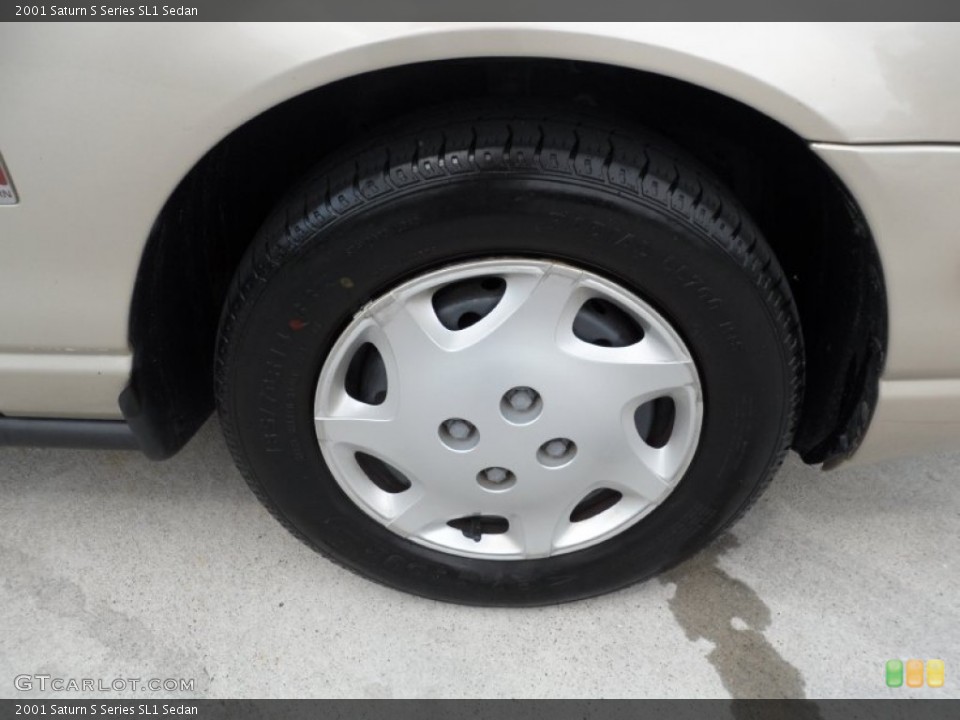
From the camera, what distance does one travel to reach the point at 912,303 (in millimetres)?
1126

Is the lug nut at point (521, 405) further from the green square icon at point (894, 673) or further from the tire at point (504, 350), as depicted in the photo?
the green square icon at point (894, 673)

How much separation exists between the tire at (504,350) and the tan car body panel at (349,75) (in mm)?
156

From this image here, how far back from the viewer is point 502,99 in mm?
1142

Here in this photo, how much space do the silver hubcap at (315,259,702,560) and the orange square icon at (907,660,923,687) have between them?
1.86 feet

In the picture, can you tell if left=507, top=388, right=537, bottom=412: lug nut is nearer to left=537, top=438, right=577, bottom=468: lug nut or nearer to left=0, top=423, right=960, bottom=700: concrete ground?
left=537, top=438, right=577, bottom=468: lug nut

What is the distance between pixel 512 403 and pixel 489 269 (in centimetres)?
23

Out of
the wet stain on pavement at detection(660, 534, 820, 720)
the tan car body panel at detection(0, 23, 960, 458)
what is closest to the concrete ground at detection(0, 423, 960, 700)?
the wet stain on pavement at detection(660, 534, 820, 720)

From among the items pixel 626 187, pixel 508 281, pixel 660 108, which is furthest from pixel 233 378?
pixel 660 108

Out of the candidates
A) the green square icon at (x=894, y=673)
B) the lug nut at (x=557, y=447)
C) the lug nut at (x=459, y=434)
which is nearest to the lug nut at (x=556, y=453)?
the lug nut at (x=557, y=447)

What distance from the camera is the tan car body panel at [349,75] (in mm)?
953

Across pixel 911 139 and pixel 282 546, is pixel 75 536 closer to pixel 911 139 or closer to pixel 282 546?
pixel 282 546

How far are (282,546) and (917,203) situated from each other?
51.7 inches

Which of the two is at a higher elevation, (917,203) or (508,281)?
(917,203)

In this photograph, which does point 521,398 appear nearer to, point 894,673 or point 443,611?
point 443,611
